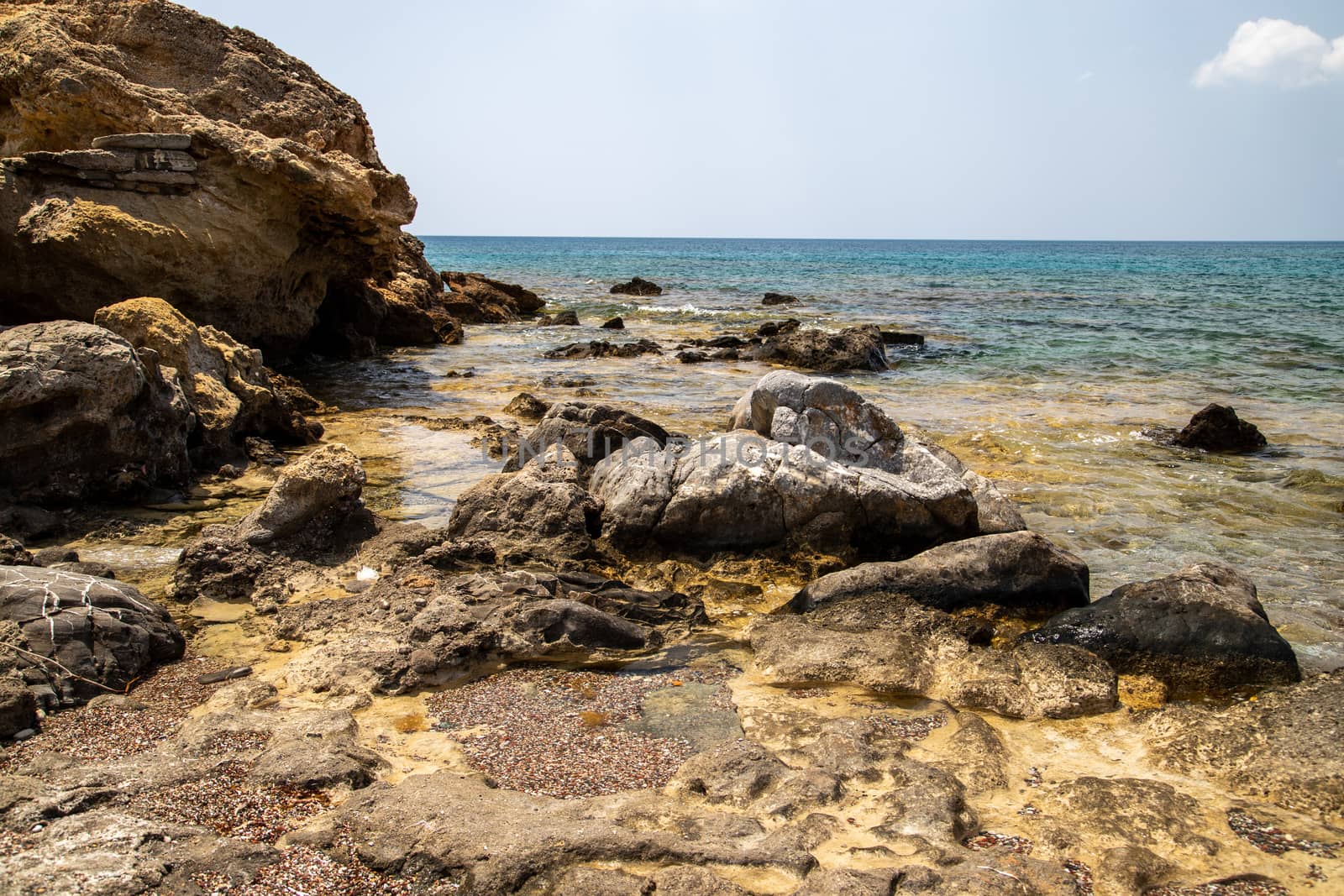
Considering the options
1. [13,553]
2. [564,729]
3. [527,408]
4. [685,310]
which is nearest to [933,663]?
[564,729]

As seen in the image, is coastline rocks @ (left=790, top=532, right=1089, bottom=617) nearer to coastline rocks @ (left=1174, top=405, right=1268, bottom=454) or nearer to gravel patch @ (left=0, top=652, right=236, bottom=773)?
gravel patch @ (left=0, top=652, right=236, bottom=773)

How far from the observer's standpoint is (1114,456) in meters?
9.58

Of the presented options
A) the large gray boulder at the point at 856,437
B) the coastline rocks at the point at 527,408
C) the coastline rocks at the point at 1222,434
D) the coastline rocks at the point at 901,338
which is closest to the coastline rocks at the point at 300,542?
the large gray boulder at the point at 856,437

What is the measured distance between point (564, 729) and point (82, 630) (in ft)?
7.82

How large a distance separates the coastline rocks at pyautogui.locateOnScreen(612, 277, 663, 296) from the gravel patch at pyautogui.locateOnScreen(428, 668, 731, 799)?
31704mm

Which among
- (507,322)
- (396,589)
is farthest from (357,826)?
(507,322)

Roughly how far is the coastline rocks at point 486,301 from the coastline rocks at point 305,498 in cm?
1736

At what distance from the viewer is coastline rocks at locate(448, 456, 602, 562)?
6.21 metres

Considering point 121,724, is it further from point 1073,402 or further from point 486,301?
point 486,301

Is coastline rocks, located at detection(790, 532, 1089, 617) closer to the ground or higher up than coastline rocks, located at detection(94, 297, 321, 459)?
closer to the ground

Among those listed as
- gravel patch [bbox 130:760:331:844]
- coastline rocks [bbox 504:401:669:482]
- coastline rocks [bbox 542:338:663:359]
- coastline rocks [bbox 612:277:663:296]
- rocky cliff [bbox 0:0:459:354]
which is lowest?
gravel patch [bbox 130:760:331:844]

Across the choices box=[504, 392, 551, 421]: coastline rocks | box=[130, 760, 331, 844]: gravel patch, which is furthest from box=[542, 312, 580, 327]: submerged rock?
box=[130, 760, 331, 844]: gravel patch

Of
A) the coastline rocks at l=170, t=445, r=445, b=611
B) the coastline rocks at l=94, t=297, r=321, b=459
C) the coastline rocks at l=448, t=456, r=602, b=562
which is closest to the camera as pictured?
the coastline rocks at l=170, t=445, r=445, b=611

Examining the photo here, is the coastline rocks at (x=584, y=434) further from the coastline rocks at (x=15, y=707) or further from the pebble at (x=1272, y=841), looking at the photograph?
the pebble at (x=1272, y=841)
